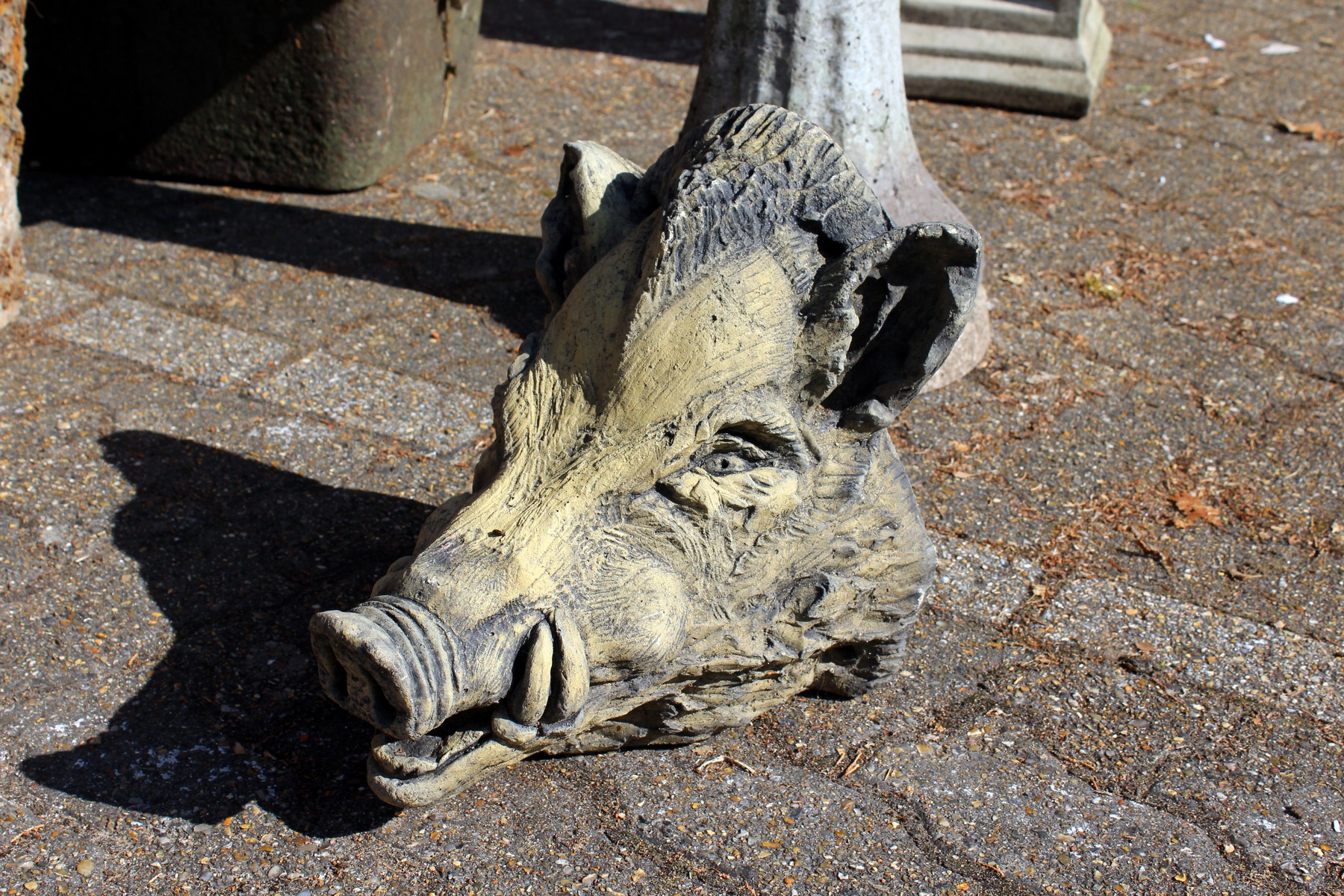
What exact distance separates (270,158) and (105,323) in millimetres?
1224

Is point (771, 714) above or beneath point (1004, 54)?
beneath

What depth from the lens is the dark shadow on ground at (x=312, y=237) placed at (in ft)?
14.7

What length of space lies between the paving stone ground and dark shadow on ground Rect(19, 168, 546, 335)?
0.02m

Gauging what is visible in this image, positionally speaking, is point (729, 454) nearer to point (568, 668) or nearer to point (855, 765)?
point (568, 668)

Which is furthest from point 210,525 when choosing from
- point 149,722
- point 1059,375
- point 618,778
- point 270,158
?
point 1059,375

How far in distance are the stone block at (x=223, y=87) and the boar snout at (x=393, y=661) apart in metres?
3.35

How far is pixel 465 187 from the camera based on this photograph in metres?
5.20

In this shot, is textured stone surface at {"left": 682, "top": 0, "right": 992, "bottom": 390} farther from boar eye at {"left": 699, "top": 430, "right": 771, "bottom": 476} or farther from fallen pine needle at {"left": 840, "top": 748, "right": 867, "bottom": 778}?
boar eye at {"left": 699, "top": 430, "right": 771, "bottom": 476}

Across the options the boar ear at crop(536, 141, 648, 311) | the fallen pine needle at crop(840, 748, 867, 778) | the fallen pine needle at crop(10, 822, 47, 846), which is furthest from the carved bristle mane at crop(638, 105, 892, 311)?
the fallen pine needle at crop(10, 822, 47, 846)

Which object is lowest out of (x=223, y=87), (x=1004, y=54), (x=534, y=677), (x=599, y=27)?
(x=534, y=677)

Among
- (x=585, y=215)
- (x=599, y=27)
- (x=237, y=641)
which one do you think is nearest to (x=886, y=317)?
(x=585, y=215)

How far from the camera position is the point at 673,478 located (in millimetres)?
2205

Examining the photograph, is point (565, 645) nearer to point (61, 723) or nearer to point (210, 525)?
point (61, 723)

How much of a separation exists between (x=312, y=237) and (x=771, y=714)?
2860mm
